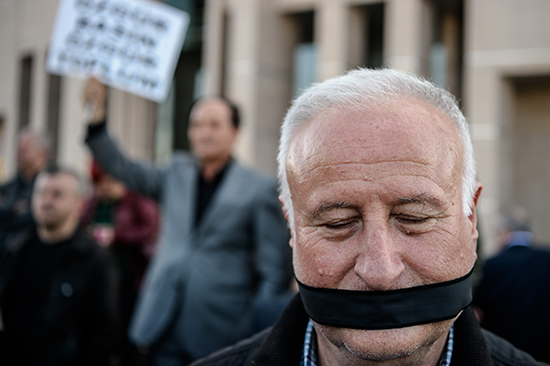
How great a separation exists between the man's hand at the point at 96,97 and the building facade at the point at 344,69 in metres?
8.34

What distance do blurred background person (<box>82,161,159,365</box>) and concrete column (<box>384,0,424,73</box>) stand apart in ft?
27.2

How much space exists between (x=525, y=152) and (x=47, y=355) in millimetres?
11896

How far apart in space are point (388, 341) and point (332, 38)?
40.9ft

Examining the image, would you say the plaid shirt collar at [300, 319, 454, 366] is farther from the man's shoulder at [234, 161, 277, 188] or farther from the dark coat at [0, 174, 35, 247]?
the dark coat at [0, 174, 35, 247]

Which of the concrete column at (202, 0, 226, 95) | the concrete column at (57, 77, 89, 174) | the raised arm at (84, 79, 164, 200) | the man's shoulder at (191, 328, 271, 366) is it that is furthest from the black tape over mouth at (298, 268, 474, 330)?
the concrete column at (57, 77, 89, 174)

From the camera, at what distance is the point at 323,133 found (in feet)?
4.48

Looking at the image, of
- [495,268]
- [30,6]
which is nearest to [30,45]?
[30,6]

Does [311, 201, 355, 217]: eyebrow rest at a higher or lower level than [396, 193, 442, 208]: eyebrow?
lower

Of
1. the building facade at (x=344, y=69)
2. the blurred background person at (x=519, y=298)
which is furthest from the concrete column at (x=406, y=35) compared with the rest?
the blurred background person at (x=519, y=298)

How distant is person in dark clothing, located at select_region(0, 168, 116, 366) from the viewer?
11.7ft

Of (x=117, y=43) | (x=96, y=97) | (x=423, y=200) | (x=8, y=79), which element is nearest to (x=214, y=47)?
(x=8, y=79)

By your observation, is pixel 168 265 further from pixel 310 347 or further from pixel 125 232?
pixel 310 347

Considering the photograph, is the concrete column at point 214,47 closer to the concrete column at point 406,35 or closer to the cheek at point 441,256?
the concrete column at point 406,35

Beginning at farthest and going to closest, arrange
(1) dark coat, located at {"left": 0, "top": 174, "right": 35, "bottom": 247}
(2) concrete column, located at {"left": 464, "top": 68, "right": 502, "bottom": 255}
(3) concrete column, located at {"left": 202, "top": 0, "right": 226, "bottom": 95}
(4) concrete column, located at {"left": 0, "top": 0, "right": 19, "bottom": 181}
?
(4) concrete column, located at {"left": 0, "top": 0, "right": 19, "bottom": 181} < (3) concrete column, located at {"left": 202, "top": 0, "right": 226, "bottom": 95} < (2) concrete column, located at {"left": 464, "top": 68, "right": 502, "bottom": 255} < (1) dark coat, located at {"left": 0, "top": 174, "right": 35, "bottom": 247}
